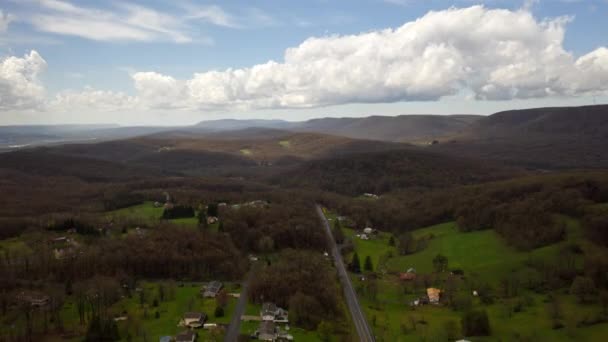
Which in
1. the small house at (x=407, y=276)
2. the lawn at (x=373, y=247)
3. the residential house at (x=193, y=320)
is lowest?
the lawn at (x=373, y=247)

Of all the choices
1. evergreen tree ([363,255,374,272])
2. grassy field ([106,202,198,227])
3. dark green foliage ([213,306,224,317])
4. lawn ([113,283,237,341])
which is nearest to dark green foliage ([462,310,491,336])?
evergreen tree ([363,255,374,272])

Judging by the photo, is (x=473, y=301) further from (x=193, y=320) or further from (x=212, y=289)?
(x=193, y=320)

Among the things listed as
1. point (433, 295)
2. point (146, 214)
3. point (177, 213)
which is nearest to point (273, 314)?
point (433, 295)

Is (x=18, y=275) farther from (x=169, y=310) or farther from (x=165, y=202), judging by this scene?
(x=165, y=202)

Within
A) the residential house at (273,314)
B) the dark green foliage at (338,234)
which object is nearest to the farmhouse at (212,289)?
the residential house at (273,314)

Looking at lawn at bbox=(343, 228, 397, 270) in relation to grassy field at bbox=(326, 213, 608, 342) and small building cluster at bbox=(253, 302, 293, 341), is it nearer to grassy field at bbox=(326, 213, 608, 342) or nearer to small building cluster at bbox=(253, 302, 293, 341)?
grassy field at bbox=(326, 213, 608, 342)

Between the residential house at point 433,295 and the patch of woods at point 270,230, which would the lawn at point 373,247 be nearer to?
the patch of woods at point 270,230

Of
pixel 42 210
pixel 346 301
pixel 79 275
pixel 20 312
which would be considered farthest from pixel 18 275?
pixel 42 210
